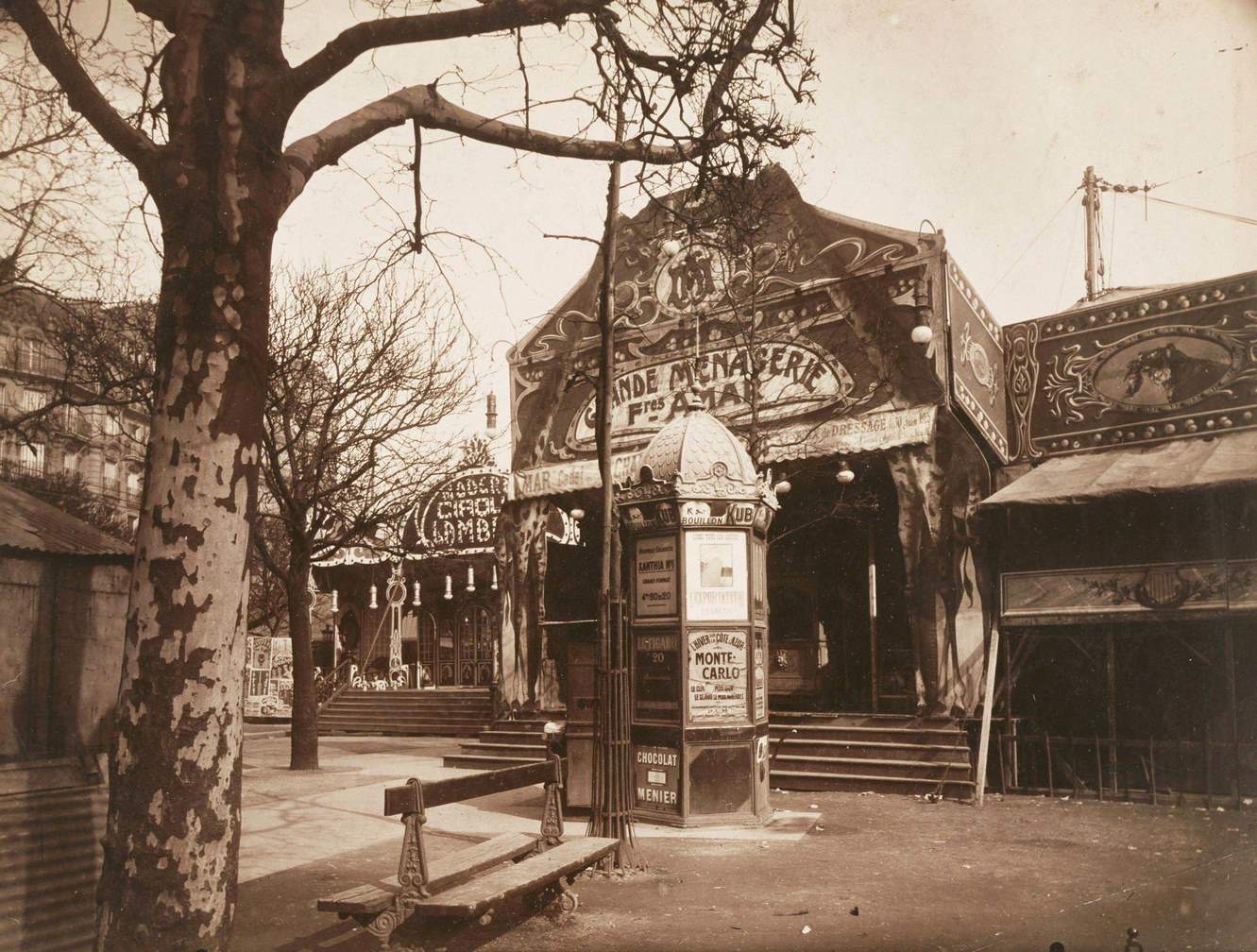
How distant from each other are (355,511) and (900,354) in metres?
10.7

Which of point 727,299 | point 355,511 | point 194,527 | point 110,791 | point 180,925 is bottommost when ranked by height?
point 180,925

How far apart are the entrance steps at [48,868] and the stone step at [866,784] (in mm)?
8758

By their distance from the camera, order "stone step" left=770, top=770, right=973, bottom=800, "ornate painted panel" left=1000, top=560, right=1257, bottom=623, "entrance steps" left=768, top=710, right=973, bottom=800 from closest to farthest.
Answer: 1. "ornate painted panel" left=1000, top=560, right=1257, bottom=623
2. "stone step" left=770, top=770, right=973, bottom=800
3. "entrance steps" left=768, top=710, right=973, bottom=800

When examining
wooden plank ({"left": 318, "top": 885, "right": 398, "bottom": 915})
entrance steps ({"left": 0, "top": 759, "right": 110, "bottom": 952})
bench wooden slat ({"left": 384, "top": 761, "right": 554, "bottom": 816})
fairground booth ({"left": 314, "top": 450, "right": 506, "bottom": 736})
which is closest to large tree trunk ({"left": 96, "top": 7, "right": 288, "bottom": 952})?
wooden plank ({"left": 318, "top": 885, "right": 398, "bottom": 915})

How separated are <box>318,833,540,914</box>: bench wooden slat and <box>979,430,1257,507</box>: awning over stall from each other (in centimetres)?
812

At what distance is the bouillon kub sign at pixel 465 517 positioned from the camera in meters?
27.9

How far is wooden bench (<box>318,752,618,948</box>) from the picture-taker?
18.4ft

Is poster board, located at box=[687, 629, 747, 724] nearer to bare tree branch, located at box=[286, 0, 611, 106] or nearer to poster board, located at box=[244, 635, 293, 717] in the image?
bare tree branch, located at box=[286, 0, 611, 106]

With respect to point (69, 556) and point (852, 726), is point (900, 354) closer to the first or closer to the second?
point (852, 726)

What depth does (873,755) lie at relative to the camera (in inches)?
529

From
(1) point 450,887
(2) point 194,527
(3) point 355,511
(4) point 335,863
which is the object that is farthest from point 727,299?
(2) point 194,527

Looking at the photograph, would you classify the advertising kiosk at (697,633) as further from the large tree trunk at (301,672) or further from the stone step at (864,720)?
the large tree trunk at (301,672)

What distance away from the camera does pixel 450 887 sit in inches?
253

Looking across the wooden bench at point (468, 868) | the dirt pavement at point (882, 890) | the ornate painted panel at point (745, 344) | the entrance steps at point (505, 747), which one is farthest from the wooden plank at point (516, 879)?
the entrance steps at point (505, 747)
